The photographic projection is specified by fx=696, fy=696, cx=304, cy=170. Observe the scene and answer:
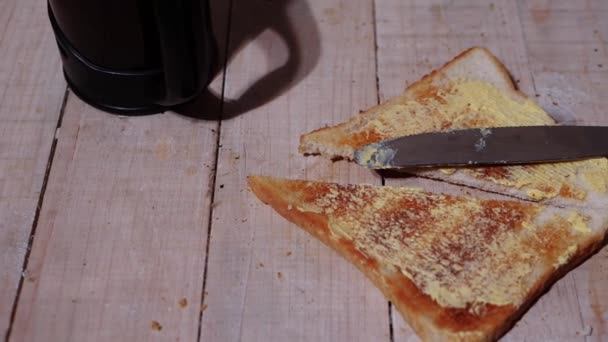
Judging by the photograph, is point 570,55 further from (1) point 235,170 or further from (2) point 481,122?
(1) point 235,170

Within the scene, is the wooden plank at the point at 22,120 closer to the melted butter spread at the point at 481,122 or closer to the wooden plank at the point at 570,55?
the melted butter spread at the point at 481,122

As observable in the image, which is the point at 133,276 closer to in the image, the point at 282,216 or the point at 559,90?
the point at 282,216

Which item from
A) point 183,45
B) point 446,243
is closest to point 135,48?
point 183,45

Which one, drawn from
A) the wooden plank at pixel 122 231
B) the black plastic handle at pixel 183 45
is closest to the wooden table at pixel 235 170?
the wooden plank at pixel 122 231

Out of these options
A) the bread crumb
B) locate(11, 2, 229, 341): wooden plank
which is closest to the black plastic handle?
locate(11, 2, 229, 341): wooden plank

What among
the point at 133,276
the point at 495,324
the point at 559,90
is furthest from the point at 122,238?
the point at 559,90

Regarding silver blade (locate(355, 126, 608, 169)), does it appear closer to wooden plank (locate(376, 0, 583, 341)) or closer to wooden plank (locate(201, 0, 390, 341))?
wooden plank (locate(201, 0, 390, 341))
